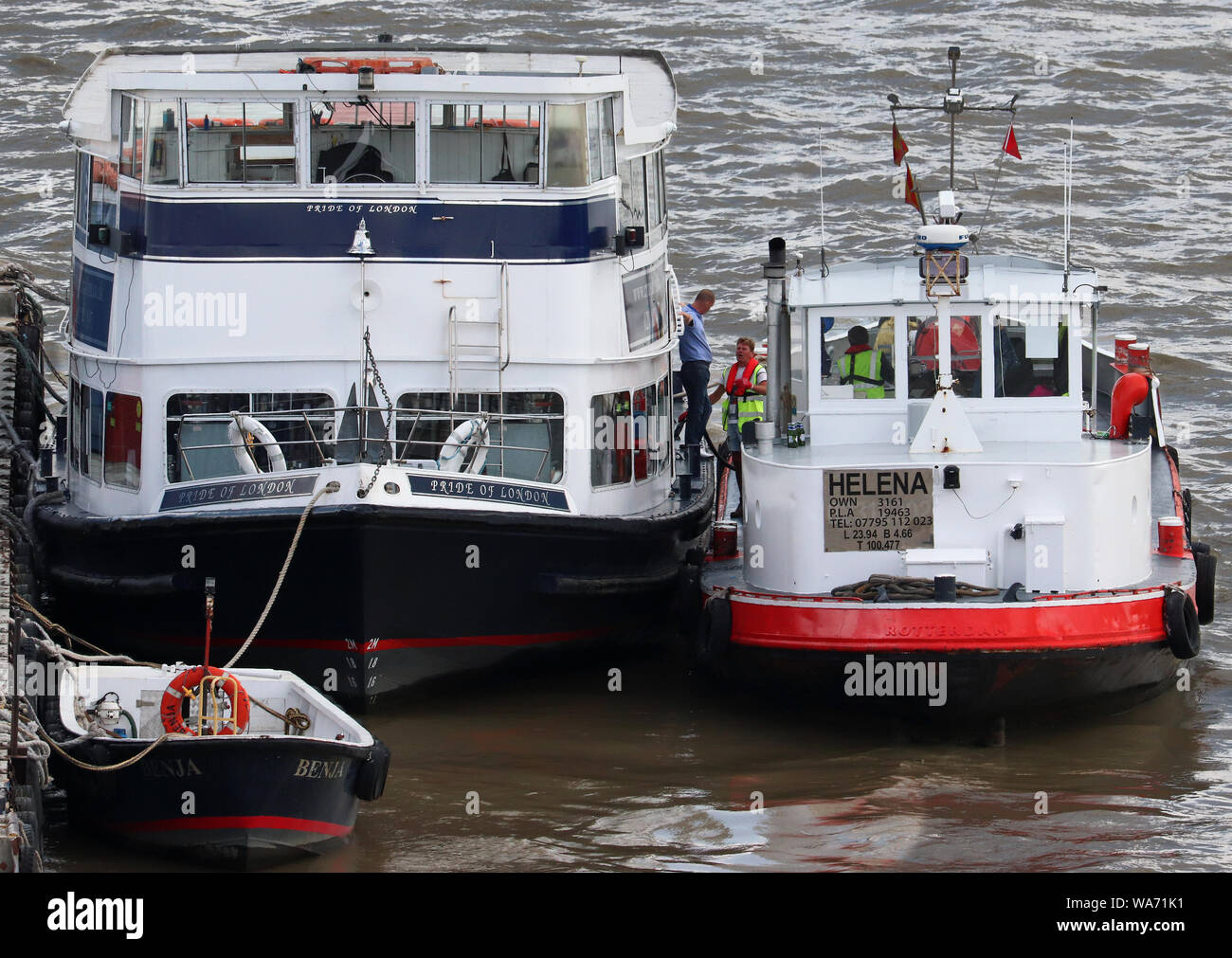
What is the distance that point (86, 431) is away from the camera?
14.6 meters

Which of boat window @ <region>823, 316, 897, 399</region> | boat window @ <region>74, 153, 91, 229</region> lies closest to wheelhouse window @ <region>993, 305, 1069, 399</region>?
boat window @ <region>823, 316, 897, 399</region>

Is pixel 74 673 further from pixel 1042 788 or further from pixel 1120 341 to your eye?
pixel 1120 341

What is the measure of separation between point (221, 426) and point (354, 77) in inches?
99.6

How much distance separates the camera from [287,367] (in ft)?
44.9

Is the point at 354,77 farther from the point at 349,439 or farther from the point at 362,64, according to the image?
the point at 349,439

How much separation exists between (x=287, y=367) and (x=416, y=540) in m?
1.81

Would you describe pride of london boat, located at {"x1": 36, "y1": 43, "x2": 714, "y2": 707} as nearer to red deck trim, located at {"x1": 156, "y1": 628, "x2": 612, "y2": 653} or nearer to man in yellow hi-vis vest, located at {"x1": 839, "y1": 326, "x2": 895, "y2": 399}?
red deck trim, located at {"x1": 156, "y1": 628, "x2": 612, "y2": 653}

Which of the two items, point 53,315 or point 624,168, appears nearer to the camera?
point 624,168

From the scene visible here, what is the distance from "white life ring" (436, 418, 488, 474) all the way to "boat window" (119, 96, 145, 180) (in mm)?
2813

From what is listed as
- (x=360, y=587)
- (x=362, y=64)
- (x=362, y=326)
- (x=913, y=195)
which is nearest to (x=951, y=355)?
(x=913, y=195)

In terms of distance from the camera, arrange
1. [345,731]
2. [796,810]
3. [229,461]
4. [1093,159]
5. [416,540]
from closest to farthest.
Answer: [345,731] → [796,810] → [416,540] → [229,461] → [1093,159]

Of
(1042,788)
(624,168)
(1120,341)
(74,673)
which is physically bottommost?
(1042,788)

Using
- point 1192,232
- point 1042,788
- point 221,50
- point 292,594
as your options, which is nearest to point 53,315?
point 221,50

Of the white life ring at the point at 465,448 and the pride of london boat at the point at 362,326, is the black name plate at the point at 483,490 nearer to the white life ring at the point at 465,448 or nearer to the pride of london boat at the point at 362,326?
the pride of london boat at the point at 362,326
